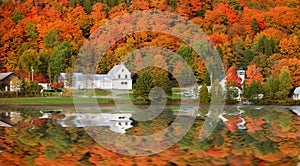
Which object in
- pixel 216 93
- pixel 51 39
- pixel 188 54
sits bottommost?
pixel 216 93

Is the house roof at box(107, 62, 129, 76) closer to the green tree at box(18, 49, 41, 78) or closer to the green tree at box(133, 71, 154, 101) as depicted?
the green tree at box(18, 49, 41, 78)

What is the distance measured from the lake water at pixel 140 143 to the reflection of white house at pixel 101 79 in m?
13.9

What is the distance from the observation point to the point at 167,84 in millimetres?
28203

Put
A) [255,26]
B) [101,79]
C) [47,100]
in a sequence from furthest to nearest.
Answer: [255,26]
[101,79]
[47,100]

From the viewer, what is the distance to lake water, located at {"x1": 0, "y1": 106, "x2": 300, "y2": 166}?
32.4 ft

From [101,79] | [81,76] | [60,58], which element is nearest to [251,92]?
[81,76]

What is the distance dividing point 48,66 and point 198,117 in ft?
71.2

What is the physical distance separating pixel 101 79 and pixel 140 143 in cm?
2291

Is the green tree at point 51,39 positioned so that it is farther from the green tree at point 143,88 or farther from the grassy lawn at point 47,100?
the green tree at point 143,88

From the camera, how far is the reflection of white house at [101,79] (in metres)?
31.6

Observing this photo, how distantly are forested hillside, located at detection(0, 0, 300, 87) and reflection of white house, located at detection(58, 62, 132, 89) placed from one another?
183 centimetres

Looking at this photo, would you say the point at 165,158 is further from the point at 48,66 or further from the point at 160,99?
the point at 48,66

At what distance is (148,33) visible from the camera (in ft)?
133

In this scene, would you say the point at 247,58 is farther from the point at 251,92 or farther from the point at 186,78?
the point at 251,92
